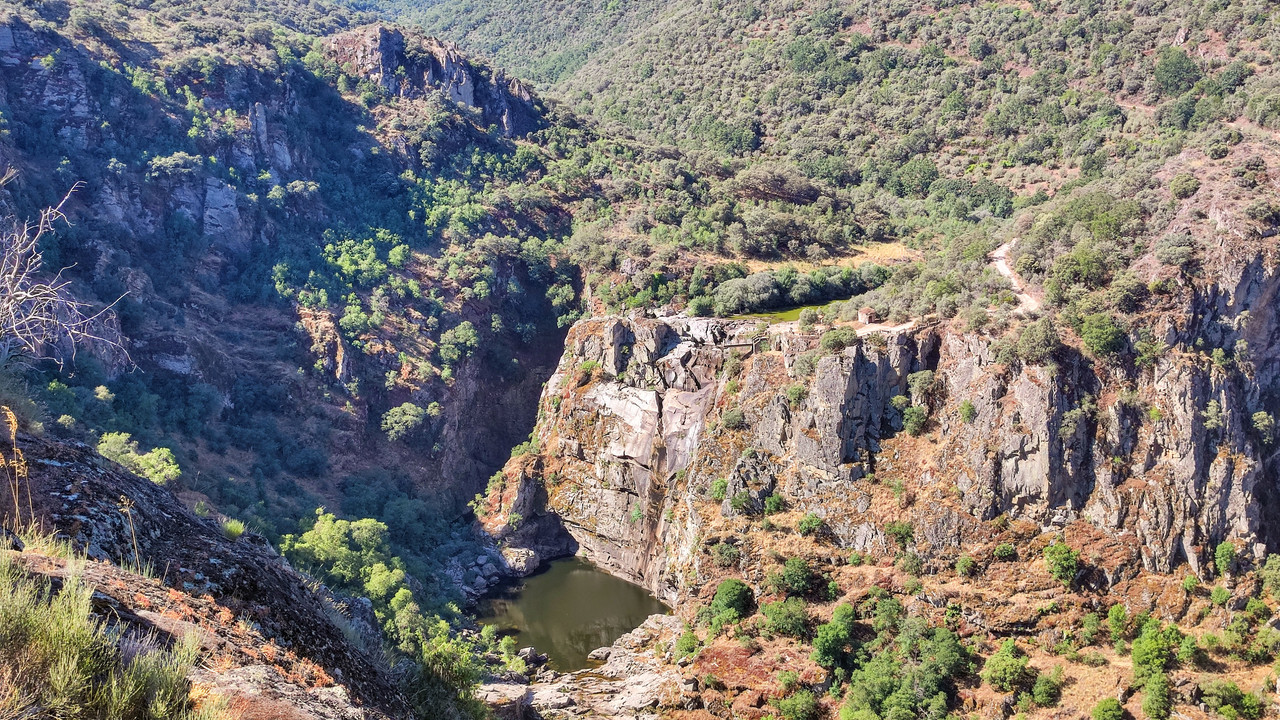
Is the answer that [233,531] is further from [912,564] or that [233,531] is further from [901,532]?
[901,532]

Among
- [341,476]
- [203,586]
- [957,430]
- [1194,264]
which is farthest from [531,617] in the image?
[1194,264]

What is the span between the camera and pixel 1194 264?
105ft

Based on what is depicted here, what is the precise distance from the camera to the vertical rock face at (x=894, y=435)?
2978 cm

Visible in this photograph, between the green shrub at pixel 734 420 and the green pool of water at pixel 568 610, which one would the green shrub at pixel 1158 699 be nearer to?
the green shrub at pixel 734 420

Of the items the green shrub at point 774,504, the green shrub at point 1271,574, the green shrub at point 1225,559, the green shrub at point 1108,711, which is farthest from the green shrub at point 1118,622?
the green shrub at point 774,504

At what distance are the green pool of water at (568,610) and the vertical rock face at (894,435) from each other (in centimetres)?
116

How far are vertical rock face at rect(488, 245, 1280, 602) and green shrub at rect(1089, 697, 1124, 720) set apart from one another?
6278 millimetres

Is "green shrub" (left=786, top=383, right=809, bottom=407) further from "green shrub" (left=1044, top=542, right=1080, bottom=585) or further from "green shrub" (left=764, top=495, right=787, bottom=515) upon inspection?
"green shrub" (left=1044, top=542, right=1080, bottom=585)

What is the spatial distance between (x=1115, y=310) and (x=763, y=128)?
3913 cm

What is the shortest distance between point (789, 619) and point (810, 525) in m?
4.40

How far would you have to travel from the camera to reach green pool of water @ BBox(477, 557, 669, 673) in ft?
115

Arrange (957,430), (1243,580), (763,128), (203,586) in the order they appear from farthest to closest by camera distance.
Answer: (763,128)
(957,430)
(1243,580)
(203,586)

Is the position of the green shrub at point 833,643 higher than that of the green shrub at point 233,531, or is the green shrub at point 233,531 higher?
the green shrub at point 233,531

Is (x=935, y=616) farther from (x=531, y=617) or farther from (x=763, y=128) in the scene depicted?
(x=763, y=128)
